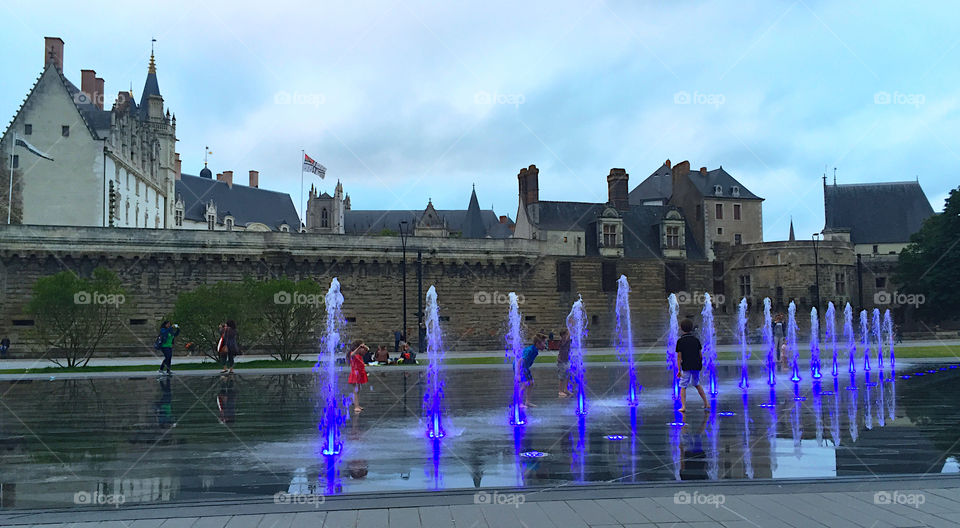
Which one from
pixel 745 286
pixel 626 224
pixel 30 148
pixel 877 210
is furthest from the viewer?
pixel 877 210

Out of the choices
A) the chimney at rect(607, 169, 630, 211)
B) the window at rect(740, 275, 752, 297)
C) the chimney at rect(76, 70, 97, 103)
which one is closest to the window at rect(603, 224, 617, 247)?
the chimney at rect(607, 169, 630, 211)

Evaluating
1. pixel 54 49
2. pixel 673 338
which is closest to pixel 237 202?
pixel 54 49

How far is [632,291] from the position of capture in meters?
49.8

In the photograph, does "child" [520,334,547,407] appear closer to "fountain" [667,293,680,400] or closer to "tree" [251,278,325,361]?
"fountain" [667,293,680,400]

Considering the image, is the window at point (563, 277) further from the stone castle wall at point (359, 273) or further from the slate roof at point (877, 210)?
the slate roof at point (877, 210)

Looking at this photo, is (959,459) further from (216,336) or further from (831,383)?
(216,336)

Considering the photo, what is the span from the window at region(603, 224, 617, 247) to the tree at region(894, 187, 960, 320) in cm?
2298

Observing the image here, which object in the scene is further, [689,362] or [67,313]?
[67,313]

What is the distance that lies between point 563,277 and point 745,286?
604 inches

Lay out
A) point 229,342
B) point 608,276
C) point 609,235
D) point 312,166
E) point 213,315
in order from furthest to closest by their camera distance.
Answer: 1. point 312,166
2. point 609,235
3. point 608,276
4. point 213,315
5. point 229,342

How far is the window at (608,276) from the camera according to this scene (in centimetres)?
4922

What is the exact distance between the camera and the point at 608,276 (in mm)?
49344

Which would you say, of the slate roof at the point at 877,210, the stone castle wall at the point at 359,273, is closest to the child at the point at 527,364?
the stone castle wall at the point at 359,273

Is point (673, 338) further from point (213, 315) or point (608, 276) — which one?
point (213, 315)
